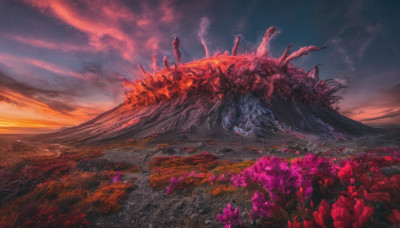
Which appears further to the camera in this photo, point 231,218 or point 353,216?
point 231,218

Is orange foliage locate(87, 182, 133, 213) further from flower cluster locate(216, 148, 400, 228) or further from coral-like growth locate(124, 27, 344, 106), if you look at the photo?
coral-like growth locate(124, 27, 344, 106)

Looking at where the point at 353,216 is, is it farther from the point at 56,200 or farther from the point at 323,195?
the point at 56,200

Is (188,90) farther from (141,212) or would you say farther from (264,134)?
(141,212)

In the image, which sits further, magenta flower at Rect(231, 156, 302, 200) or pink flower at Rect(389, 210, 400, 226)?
magenta flower at Rect(231, 156, 302, 200)

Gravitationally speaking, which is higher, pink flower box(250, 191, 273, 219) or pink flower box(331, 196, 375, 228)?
pink flower box(331, 196, 375, 228)

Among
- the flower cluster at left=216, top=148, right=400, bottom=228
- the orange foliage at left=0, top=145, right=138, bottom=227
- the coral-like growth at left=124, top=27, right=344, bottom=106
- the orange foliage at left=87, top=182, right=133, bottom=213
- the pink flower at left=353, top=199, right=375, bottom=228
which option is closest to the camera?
the pink flower at left=353, top=199, right=375, bottom=228

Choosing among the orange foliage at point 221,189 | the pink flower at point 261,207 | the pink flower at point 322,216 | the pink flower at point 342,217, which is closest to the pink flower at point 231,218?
the pink flower at point 261,207

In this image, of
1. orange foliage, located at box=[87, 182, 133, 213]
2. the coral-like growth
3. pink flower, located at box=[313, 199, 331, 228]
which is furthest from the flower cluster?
the coral-like growth

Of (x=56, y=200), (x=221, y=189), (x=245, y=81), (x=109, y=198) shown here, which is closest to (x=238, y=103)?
(x=245, y=81)

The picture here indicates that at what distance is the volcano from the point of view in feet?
44.7

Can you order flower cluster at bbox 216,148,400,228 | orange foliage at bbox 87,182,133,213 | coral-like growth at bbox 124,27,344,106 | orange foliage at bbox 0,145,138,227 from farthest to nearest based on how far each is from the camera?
coral-like growth at bbox 124,27,344,106, orange foliage at bbox 87,182,133,213, orange foliage at bbox 0,145,138,227, flower cluster at bbox 216,148,400,228

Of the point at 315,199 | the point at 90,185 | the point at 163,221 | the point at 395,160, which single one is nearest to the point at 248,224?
the point at 315,199

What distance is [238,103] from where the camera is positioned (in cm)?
1580

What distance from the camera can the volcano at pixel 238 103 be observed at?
13617 mm
